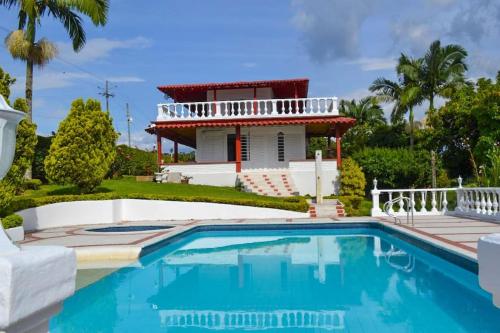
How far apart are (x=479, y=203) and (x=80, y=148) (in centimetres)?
1458

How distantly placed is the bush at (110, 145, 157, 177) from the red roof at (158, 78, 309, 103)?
5.19m

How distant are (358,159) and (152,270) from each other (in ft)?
59.0

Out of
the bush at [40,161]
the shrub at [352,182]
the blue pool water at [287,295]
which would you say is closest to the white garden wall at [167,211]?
the shrub at [352,182]

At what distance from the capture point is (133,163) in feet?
107

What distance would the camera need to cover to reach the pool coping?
328 inches

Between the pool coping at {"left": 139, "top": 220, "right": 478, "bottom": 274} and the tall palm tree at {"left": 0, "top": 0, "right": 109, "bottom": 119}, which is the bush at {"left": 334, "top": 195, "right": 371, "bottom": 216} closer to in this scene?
the pool coping at {"left": 139, "top": 220, "right": 478, "bottom": 274}

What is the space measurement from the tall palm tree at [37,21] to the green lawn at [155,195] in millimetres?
4643

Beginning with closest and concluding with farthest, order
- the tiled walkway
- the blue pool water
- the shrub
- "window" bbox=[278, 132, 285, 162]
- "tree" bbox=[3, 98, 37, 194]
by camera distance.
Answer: the blue pool water < the tiled walkway < "tree" bbox=[3, 98, 37, 194] < the shrub < "window" bbox=[278, 132, 285, 162]

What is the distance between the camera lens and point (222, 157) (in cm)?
2755

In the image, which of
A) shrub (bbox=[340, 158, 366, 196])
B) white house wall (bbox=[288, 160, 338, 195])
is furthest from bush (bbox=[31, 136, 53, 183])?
shrub (bbox=[340, 158, 366, 196])

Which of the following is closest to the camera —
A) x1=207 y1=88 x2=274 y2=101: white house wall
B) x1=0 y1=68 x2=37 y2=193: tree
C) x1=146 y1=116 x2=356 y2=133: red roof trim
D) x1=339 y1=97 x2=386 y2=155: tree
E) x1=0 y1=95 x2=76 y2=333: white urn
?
x1=0 y1=95 x2=76 y2=333: white urn

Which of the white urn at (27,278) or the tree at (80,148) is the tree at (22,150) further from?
the white urn at (27,278)

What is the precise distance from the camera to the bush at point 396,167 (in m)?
24.7

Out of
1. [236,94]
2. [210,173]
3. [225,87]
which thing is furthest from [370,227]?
[236,94]
